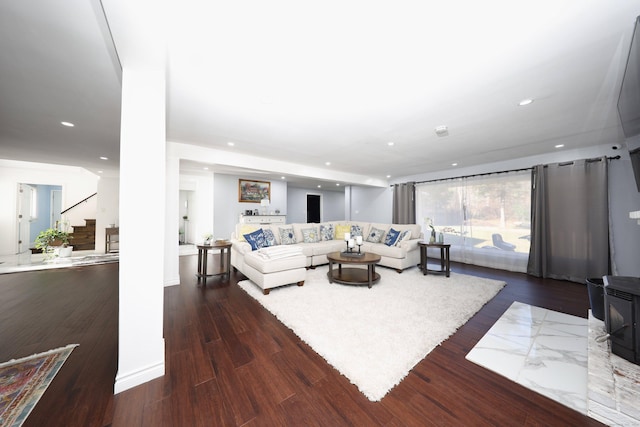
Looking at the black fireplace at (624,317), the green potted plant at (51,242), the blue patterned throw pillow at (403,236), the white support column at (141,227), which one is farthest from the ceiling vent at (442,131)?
the green potted plant at (51,242)

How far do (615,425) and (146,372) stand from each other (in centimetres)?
291

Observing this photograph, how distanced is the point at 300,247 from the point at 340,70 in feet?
8.27

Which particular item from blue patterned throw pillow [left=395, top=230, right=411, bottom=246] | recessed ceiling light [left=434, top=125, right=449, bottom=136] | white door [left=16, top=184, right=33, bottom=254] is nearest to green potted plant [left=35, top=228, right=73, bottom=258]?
white door [left=16, top=184, right=33, bottom=254]

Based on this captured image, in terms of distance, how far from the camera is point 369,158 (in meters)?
4.59

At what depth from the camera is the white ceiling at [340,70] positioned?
130 centimetres

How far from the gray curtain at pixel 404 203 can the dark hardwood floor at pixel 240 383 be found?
3.92m

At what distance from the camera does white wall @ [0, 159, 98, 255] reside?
5582 millimetres

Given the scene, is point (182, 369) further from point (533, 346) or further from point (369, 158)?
point (369, 158)

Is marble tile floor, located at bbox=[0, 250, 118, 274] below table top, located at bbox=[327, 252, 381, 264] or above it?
below

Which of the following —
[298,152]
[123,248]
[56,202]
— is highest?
[298,152]

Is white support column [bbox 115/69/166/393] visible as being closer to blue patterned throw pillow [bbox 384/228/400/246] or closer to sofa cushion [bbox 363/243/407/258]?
sofa cushion [bbox 363/243/407/258]

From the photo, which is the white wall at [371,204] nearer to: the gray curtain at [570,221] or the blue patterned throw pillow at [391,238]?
the blue patterned throw pillow at [391,238]

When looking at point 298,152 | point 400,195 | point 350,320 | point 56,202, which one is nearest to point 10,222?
point 56,202

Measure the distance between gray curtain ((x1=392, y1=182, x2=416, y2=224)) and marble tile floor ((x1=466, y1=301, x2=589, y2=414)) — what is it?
13.2 ft
